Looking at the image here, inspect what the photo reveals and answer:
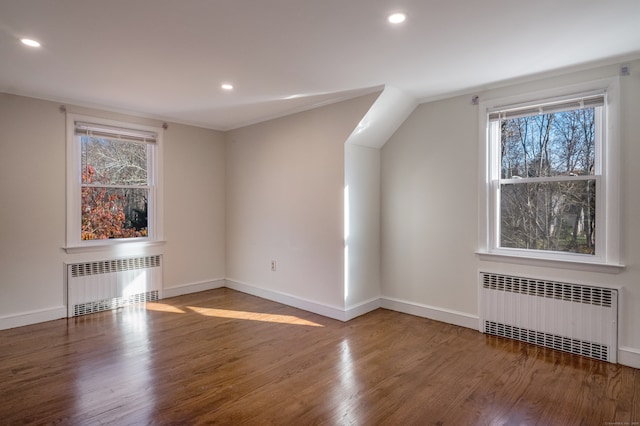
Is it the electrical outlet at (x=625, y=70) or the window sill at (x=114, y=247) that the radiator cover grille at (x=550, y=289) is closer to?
the electrical outlet at (x=625, y=70)

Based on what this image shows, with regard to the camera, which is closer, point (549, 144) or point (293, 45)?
point (293, 45)

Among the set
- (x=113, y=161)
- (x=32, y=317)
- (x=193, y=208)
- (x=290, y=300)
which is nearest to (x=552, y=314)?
(x=290, y=300)

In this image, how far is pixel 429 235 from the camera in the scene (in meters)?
3.98

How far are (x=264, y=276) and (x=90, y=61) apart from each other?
122 inches

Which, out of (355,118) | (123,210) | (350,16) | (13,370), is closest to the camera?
(350,16)

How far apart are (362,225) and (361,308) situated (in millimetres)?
960

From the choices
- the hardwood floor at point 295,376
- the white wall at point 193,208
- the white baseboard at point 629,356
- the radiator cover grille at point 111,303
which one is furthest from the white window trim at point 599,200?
the radiator cover grille at point 111,303

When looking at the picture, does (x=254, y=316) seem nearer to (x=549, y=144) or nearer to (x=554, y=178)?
(x=554, y=178)

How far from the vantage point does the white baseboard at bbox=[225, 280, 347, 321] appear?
3969 mm

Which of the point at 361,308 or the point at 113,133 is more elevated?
the point at 113,133

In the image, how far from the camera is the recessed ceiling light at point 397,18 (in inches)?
85.8

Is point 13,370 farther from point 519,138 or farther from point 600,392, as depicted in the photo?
point 519,138

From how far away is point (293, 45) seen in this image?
2.58 metres

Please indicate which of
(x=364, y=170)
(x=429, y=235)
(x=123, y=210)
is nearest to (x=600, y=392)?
(x=429, y=235)
